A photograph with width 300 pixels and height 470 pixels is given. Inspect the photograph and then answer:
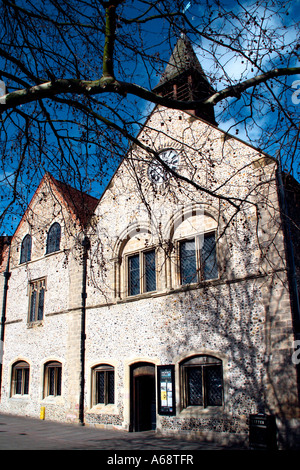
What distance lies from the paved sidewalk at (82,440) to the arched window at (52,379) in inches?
71.7

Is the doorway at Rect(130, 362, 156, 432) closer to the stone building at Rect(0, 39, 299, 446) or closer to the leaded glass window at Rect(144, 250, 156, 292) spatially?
the stone building at Rect(0, 39, 299, 446)

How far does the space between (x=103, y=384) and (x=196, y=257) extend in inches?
233

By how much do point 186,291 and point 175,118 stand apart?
6582mm

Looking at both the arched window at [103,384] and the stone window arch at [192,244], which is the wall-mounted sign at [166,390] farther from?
the stone window arch at [192,244]

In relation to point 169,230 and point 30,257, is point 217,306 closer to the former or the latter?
point 169,230

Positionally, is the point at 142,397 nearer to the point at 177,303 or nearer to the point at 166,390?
the point at 166,390

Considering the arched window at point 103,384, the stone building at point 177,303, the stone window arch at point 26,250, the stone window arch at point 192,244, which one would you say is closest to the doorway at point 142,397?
the stone building at point 177,303

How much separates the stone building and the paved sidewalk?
0.52 meters

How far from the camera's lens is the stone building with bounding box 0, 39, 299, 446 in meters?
10.2

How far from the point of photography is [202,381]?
38.5 ft

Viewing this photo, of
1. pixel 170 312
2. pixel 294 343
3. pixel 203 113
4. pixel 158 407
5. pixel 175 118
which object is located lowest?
pixel 158 407

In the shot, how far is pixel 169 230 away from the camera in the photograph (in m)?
13.9

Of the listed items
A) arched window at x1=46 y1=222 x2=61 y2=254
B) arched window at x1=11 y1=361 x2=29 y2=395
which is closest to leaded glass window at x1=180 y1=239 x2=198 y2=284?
arched window at x1=46 y1=222 x2=61 y2=254
